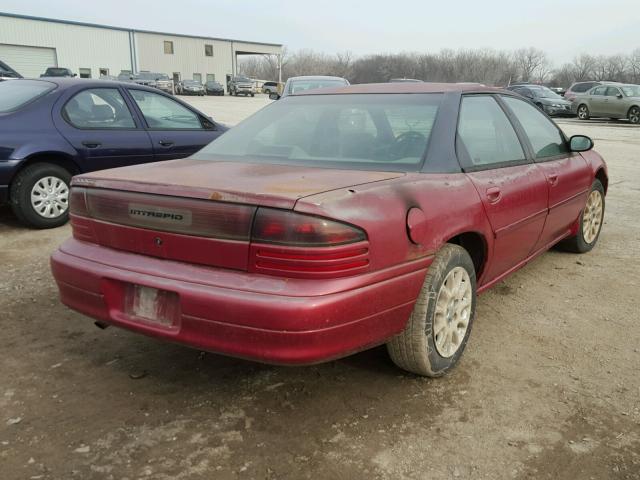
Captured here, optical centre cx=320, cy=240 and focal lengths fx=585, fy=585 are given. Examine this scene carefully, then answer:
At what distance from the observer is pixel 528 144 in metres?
3.90

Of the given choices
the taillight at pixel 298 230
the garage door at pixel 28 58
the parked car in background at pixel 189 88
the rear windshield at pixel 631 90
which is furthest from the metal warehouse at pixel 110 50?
the taillight at pixel 298 230

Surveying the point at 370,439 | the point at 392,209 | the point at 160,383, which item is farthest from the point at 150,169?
the point at 370,439

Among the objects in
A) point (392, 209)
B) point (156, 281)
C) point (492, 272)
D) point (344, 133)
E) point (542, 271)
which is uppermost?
point (344, 133)

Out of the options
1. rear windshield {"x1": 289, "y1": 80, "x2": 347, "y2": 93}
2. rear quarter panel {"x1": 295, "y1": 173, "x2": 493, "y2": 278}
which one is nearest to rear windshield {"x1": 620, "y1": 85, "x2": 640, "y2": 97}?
rear windshield {"x1": 289, "y1": 80, "x2": 347, "y2": 93}

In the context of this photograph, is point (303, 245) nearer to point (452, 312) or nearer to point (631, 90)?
point (452, 312)

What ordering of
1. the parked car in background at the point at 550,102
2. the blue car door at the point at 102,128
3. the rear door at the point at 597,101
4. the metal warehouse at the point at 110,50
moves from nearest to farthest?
1. the blue car door at the point at 102,128
2. the rear door at the point at 597,101
3. the parked car in background at the point at 550,102
4. the metal warehouse at the point at 110,50

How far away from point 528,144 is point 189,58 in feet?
210

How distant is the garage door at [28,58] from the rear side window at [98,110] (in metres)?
46.0

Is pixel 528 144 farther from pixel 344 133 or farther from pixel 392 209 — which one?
pixel 392 209

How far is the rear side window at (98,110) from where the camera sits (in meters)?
5.93

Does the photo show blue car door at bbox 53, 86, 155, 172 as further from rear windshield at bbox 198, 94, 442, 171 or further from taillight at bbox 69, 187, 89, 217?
taillight at bbox 69, 187, 89, 217

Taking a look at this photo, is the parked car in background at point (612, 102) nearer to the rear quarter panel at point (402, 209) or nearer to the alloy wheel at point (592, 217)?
the alloy wheel at point (592, 217)

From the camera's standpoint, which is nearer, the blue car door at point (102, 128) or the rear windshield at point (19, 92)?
the rear windshield at point (19, 92)

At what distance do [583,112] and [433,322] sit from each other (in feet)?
80.4
